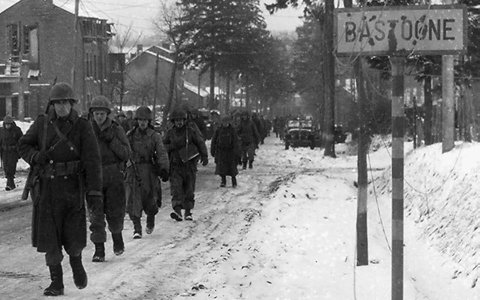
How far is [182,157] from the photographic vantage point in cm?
1403

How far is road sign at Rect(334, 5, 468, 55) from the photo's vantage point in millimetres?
6211

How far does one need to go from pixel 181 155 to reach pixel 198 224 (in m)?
1.19

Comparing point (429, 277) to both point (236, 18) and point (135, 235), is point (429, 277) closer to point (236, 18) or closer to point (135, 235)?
point (135, 235)

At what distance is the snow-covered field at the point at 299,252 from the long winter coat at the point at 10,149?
5.84 metres

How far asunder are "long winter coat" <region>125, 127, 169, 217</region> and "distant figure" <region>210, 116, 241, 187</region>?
345 inches

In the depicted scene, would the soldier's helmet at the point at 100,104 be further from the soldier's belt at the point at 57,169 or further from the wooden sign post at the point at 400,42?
the wooden sign post at the point at 400,42

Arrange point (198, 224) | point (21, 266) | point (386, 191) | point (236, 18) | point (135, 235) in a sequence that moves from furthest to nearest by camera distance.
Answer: point (236, 18), point (386, 191), point (198, 224), point (135, 235), point (21, 266)

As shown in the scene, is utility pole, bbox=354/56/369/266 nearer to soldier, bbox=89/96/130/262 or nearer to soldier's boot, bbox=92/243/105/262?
soldier, bbox=89/96/130/262

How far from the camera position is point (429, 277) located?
9.24 m

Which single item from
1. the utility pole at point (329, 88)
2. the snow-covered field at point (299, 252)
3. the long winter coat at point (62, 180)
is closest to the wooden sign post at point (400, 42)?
the snow-covered field at point (299, 252)

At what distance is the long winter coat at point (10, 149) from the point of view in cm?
2025

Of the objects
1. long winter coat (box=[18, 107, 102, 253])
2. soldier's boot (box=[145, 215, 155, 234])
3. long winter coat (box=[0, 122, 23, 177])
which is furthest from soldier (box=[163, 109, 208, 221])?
long winter coat (box=[0, 122, 23, 177])

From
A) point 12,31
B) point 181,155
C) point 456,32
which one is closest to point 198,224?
point 181,155

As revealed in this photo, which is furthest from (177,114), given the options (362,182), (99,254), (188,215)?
(362,182)
